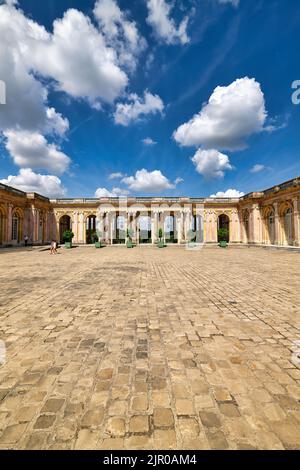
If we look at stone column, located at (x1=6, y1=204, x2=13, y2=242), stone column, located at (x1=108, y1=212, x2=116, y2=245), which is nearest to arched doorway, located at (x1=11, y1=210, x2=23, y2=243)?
stone column, located at (x1=6, y1=204, x2=13, y2=242)

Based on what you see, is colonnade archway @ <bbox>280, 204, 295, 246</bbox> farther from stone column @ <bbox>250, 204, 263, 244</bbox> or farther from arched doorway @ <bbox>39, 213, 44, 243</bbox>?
arched doorway @ <bbox>39, 213, 44, 243</bbox>

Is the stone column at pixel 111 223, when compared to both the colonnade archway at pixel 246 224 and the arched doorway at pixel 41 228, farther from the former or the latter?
the colonnade archway at pixel 246 224

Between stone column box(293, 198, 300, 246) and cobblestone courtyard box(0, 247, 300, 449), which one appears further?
stone column box(293, 198, 300, 246)

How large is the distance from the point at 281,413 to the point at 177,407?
36.9 inches

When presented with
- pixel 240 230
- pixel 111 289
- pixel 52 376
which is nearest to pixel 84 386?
pixel 52 376

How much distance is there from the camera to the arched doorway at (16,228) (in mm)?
28109

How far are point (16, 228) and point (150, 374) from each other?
1239 inches

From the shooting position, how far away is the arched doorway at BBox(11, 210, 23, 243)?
92.2ft

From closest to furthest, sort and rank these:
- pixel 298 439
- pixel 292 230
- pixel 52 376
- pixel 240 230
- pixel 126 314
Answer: pixel 298 439 < pixel 52 376 < pixel 126 314 < pixel 292 230 < pixel 240 230

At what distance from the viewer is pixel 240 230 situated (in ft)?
117

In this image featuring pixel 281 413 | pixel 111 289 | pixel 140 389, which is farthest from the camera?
pixel 111 289

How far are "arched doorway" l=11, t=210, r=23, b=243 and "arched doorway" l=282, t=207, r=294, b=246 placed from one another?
106ft

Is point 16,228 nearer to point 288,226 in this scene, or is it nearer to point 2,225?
point 2,225
